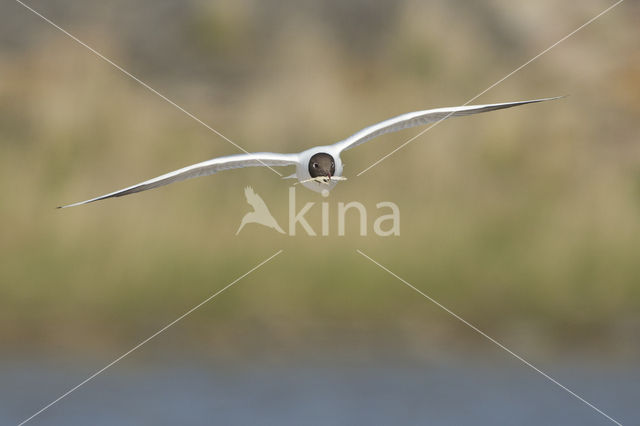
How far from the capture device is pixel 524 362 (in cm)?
1814

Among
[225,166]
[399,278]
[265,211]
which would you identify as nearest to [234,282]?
[265,211]

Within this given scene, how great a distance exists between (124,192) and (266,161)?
5.57 feet

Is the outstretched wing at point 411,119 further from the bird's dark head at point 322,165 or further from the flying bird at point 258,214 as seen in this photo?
the flying bird at point 258,214

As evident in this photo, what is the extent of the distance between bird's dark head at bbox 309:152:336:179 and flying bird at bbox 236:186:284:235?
5.86 m

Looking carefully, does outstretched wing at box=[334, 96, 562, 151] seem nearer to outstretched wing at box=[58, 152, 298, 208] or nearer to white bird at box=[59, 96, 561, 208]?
white bird at box=[59, 96, 561, 208]

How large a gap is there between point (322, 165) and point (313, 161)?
0.14 metres

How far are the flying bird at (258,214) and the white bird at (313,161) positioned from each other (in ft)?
17.2

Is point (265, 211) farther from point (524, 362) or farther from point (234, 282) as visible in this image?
point (524, 362)

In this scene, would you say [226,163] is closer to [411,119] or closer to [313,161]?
[313,161]

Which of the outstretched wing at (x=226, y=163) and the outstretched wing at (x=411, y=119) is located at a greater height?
the outstretched wing at (x=411, y=119)

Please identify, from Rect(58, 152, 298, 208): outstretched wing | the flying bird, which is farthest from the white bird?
the flying bird

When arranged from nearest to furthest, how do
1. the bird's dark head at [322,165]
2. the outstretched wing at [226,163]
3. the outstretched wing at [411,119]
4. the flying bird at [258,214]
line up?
the bird's dark head at [322,165], the outstretched wing at [226,163], the outstretched wing at [411,119], the flying bird at [258,214]

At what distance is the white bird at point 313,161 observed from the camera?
11625 mm

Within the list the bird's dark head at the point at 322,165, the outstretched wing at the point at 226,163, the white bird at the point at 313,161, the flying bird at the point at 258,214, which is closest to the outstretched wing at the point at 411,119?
the white bird at the point at 313,161
